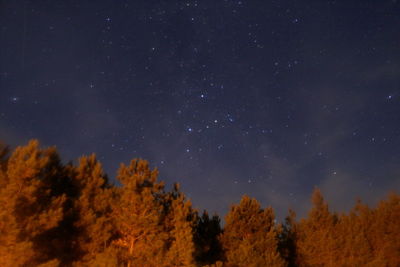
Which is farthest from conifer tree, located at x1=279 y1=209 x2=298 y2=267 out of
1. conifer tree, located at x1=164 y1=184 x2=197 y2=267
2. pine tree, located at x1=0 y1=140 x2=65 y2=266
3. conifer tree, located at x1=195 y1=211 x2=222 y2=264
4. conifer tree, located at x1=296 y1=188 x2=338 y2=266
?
pine tree, located at x1=0 y1=140 x2=65 y2=266

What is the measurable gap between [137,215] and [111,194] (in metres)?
1.94

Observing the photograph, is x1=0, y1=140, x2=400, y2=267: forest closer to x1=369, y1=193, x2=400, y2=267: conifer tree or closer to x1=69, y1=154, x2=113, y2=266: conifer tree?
x1=69, y1=154, x2=113, y2=266: conifer tree

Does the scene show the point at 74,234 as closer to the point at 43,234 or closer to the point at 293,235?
the point at 43,234

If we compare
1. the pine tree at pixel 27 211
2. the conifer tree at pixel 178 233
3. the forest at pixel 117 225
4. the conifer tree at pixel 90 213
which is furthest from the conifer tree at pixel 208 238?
the pine tree at pixel 27 211

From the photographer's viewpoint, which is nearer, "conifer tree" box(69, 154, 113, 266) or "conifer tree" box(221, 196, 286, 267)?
"conifer tree" box(69, 154, 113, 266)

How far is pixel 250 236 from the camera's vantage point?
85.9ft

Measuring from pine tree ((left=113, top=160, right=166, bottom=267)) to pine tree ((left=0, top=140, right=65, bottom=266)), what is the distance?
11.5 ft

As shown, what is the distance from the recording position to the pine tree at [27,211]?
13578 mm

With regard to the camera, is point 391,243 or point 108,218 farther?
point 391,243

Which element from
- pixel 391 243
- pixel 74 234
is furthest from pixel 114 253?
pixel 391 243

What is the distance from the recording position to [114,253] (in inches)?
656

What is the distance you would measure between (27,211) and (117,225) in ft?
16.8

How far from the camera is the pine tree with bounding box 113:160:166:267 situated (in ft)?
60.6

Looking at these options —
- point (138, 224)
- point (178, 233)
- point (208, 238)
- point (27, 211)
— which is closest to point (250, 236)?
point (208, 238)
